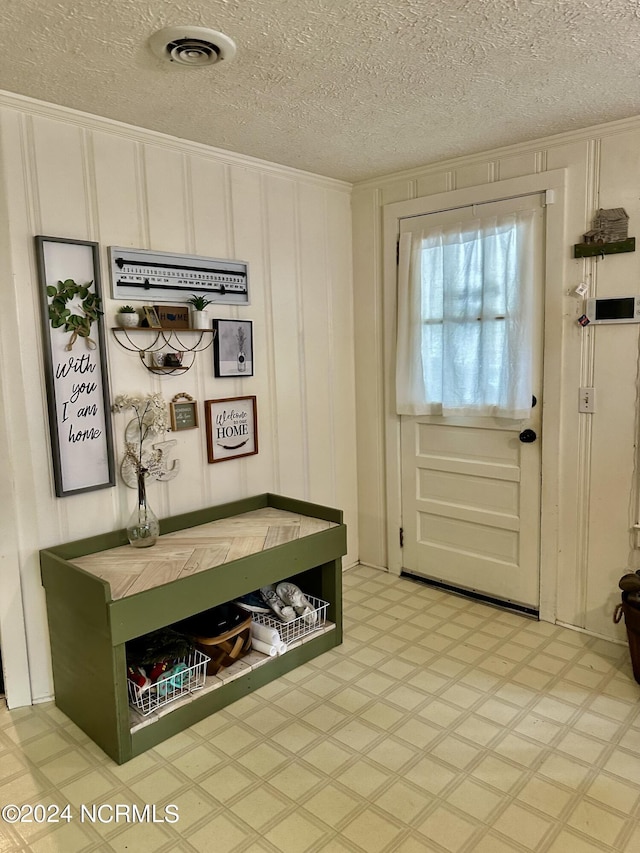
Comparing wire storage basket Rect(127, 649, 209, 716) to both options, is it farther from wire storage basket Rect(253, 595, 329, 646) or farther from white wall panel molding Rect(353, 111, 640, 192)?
white wall panel molding Rect(353, 111, 640, 192)

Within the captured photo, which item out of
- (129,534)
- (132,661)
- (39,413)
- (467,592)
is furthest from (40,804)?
(467,592)

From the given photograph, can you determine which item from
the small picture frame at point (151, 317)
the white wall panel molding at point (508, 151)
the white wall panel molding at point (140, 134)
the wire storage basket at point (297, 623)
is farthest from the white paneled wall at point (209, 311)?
the wire storage basket at point (297, 623)

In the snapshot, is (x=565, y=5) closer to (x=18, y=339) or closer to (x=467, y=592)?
(x=18, y=339)

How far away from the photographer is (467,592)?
342 cm

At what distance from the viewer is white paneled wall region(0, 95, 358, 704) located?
7.61 ft

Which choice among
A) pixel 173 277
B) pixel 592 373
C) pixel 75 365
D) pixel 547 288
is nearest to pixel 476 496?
pixel 592 373

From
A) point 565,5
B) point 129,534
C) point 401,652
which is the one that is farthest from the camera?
point 401,652

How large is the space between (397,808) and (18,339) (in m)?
2.10

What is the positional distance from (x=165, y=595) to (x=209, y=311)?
1.40m

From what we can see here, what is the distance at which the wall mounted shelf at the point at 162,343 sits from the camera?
2.62 m

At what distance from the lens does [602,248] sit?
8.89ft

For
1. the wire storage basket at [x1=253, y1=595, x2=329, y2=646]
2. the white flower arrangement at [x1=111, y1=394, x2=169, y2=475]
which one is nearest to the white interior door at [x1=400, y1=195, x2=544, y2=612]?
the wire storage basket at [x1=253, y1=595, x2=329, y2=646]

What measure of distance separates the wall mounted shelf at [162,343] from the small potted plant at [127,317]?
0.06 ft

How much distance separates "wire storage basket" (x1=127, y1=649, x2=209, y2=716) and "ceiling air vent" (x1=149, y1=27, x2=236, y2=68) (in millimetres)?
2144
